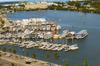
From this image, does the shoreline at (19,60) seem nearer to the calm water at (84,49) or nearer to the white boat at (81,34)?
the calm water at (84,49)

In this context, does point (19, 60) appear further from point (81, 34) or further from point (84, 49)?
→ point (81, 34)

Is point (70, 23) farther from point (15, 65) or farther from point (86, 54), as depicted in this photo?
point (15, 65)

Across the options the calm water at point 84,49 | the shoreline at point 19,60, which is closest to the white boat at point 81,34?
the calm water at point 84,49

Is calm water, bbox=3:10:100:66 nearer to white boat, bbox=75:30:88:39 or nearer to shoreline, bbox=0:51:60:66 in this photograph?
white boat, bbox=75:30:88:39

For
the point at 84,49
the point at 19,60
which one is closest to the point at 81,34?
the point at 84,49

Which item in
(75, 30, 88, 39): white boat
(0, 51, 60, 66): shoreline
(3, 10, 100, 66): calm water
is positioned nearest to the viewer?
(0, 51, 60, 66): shoreline

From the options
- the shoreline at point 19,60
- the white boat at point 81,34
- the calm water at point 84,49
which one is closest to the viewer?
the shoreline at point 19,60

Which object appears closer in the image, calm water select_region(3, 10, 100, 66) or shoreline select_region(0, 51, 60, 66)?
shoreline select_region(0, 51, 60, 66)

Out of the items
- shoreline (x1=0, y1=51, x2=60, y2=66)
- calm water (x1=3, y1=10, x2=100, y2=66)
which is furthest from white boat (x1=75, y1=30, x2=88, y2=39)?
shoreline (x1=0, y1=51, x2=60, y2=66)

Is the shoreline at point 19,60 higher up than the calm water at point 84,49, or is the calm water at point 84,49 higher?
the shoreline at point 19,60

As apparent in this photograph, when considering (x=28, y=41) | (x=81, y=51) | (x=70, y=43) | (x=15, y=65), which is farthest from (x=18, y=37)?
(x=15, y=65)

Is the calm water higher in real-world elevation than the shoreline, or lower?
lower

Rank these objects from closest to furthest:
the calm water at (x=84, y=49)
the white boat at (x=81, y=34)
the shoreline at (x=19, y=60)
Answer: the shoreline at (x=19, y=60) → the calm water at (x=84, y=49) → the white boat at (x=81, y=34)
